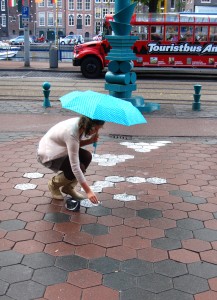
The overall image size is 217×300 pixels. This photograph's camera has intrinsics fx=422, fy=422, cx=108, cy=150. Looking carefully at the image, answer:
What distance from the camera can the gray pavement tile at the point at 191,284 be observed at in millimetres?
2846

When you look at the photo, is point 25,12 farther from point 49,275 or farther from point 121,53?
point 49,275

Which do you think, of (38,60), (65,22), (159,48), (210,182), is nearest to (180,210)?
(210,182)

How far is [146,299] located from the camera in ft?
8.93

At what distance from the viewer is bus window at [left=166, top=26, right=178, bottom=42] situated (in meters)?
17.8

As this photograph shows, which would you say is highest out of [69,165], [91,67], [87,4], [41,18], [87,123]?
[87,4]

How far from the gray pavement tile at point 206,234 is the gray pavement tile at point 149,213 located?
17.8 inches

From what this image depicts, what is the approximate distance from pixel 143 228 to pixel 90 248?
0.61 meters

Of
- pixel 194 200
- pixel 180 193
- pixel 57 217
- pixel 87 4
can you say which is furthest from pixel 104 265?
pixel 87 4

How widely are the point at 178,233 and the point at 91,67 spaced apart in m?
15.2

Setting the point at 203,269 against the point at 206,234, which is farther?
the point at 206,234

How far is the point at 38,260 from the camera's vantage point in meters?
3.18

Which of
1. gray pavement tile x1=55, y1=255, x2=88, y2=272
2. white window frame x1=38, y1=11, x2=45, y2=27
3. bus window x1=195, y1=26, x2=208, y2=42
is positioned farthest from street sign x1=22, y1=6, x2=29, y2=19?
white window frame x1=38, y1=11, x2=45, y2=27

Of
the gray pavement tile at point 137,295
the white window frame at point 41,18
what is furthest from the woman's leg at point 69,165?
the white window frame at point 41,18

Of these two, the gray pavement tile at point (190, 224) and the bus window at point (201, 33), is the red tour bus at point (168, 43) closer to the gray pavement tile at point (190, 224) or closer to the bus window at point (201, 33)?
the bus window at point (201, 33)
